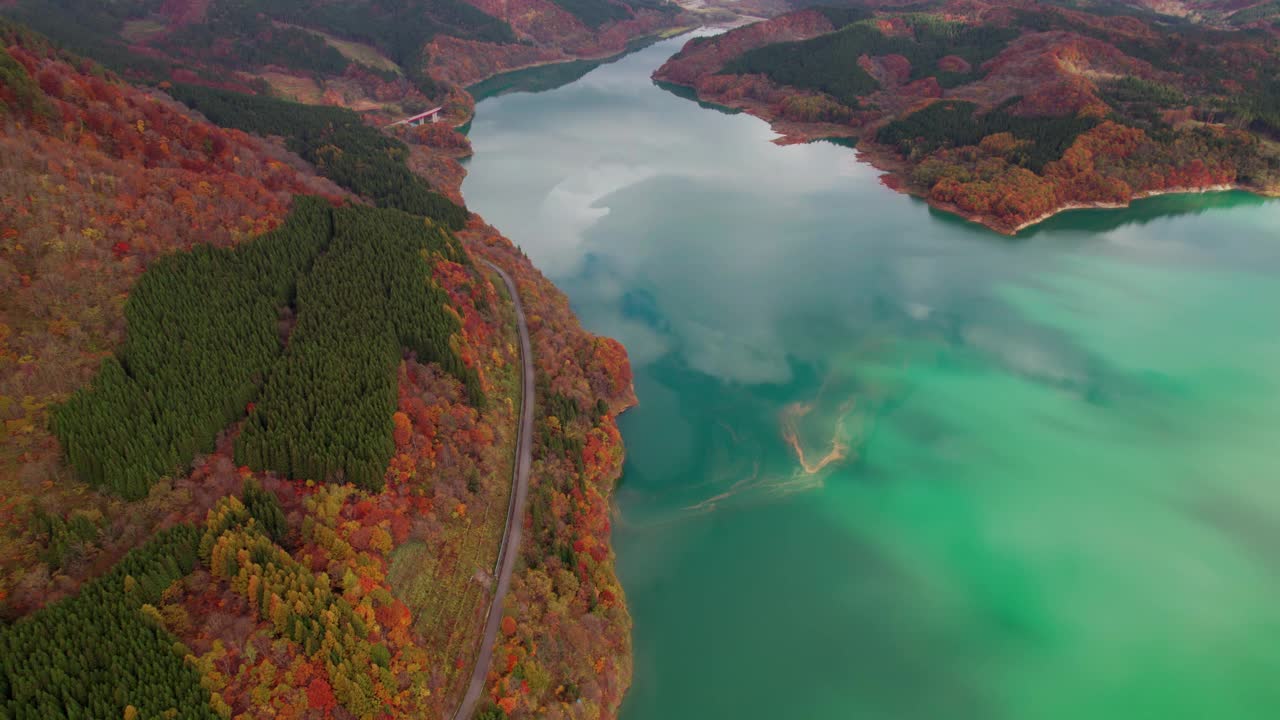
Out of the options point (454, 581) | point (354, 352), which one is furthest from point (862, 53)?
point (454, 581)

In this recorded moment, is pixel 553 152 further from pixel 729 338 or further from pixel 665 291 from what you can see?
pixel 729 338

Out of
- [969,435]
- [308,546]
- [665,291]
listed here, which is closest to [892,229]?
[665,291]

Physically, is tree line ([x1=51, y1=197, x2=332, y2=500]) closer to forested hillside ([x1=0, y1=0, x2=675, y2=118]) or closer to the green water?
the green water

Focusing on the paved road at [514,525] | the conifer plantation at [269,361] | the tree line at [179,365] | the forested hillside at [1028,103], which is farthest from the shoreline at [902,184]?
the tree line at [179,365]

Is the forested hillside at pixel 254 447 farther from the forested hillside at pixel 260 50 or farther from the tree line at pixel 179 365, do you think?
the forested hillside at pixel 260 50

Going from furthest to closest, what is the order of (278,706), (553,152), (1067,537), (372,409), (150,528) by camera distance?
1. (553,152)
2. (1067,537)
3. (372,409)
4. (150,528)
5. (278,706)

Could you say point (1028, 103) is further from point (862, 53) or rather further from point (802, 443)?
point (802, 443)
